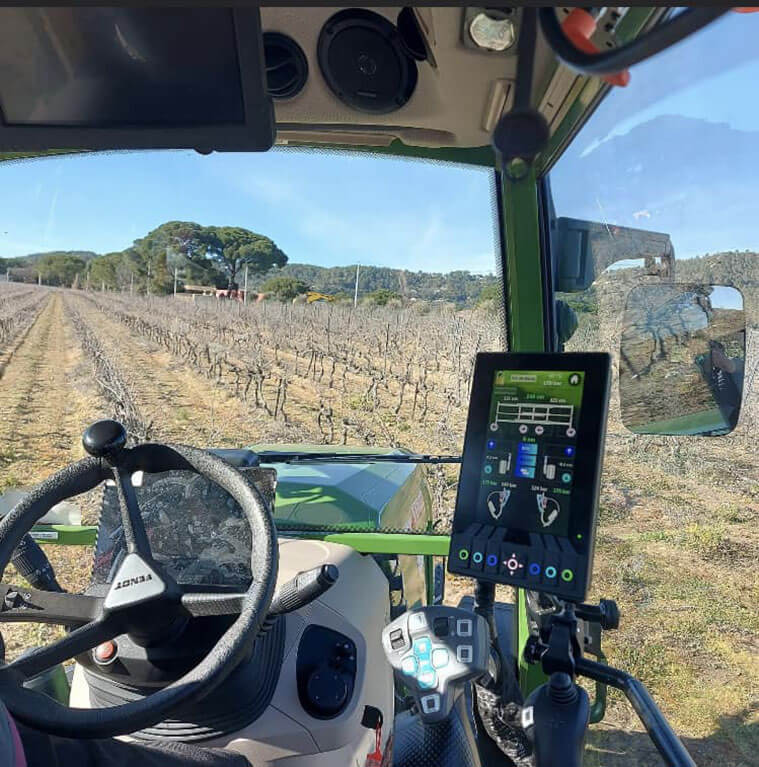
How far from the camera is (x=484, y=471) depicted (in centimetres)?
171

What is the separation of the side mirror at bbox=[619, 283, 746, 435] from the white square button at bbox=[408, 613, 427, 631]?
2.94 feet

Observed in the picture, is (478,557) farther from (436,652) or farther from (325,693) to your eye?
(325,693)

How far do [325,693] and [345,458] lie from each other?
1092 millimetres

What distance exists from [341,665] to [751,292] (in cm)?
151

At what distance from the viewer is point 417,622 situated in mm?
1288

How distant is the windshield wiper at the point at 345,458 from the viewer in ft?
7.40

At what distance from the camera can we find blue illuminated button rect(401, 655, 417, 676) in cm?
125

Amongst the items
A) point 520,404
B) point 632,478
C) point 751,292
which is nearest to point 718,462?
point 632,478

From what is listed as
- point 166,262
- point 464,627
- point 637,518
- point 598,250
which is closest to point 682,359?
point 598,250

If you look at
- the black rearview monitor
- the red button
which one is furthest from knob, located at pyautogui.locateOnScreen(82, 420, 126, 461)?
the black rearview monitor

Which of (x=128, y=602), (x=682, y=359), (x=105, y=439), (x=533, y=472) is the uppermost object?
(x=682, y=359)

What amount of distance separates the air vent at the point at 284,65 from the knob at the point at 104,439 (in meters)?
0.89

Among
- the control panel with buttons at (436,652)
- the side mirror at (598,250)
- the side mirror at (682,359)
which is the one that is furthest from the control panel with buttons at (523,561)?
the side mirror at (598,250)

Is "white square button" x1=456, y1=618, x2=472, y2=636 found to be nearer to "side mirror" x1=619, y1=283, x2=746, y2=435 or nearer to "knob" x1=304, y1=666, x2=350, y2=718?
"knob" x1=304, y1=666, x2=350, y2=718
